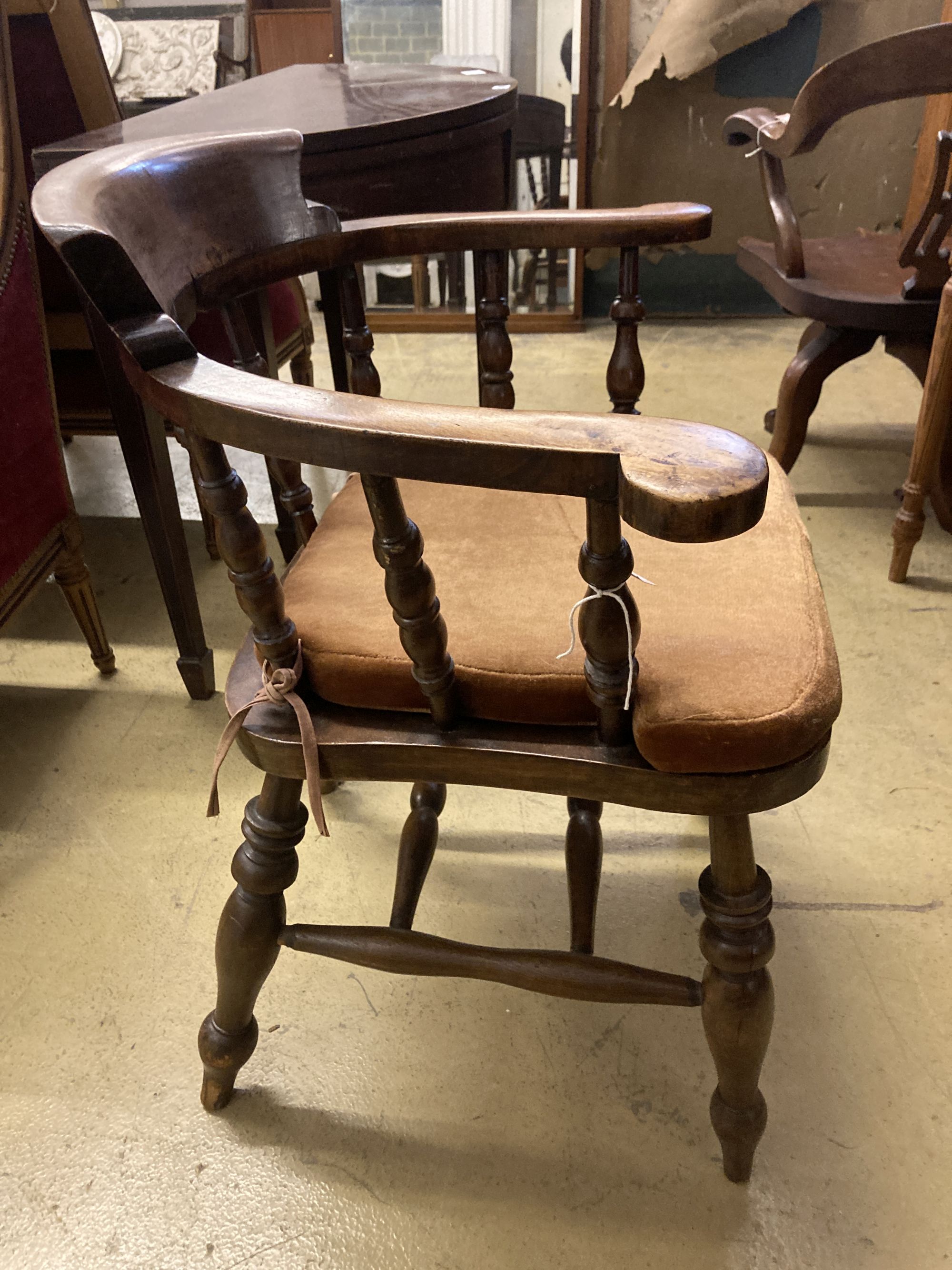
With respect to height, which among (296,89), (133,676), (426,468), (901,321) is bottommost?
(133,676)

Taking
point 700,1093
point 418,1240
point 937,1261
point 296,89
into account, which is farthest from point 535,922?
point 296,89

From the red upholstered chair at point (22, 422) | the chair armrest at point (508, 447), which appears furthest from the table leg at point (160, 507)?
the chair armrest at point (508, 447)

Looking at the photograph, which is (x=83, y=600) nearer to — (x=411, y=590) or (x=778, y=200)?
(x=411, y=590)

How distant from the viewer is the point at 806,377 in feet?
6.85

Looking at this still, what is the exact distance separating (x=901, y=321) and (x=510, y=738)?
1.52 metres

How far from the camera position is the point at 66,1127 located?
105 centimetres

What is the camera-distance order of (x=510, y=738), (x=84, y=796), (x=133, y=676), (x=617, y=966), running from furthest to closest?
(x=133, y=676) → (x=84, y=796) → (x=617, y=966) → (x=510, y=738)

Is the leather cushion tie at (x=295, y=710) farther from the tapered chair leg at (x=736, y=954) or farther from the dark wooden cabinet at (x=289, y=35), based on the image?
the dark wooden cabinet at (x=289, y=35)

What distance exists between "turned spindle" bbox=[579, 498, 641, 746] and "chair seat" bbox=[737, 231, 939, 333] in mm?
1452

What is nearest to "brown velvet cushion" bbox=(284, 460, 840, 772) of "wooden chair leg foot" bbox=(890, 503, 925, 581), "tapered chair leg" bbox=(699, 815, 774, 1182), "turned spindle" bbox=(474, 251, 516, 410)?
"tapered chair leg" bbox=(699, 815, 774, 1182)

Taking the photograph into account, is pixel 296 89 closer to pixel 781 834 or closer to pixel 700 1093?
pixel 781 834

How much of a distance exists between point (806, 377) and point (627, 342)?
1130 mm

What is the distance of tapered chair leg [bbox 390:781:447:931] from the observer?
3.84ft

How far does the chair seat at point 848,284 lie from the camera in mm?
1884
